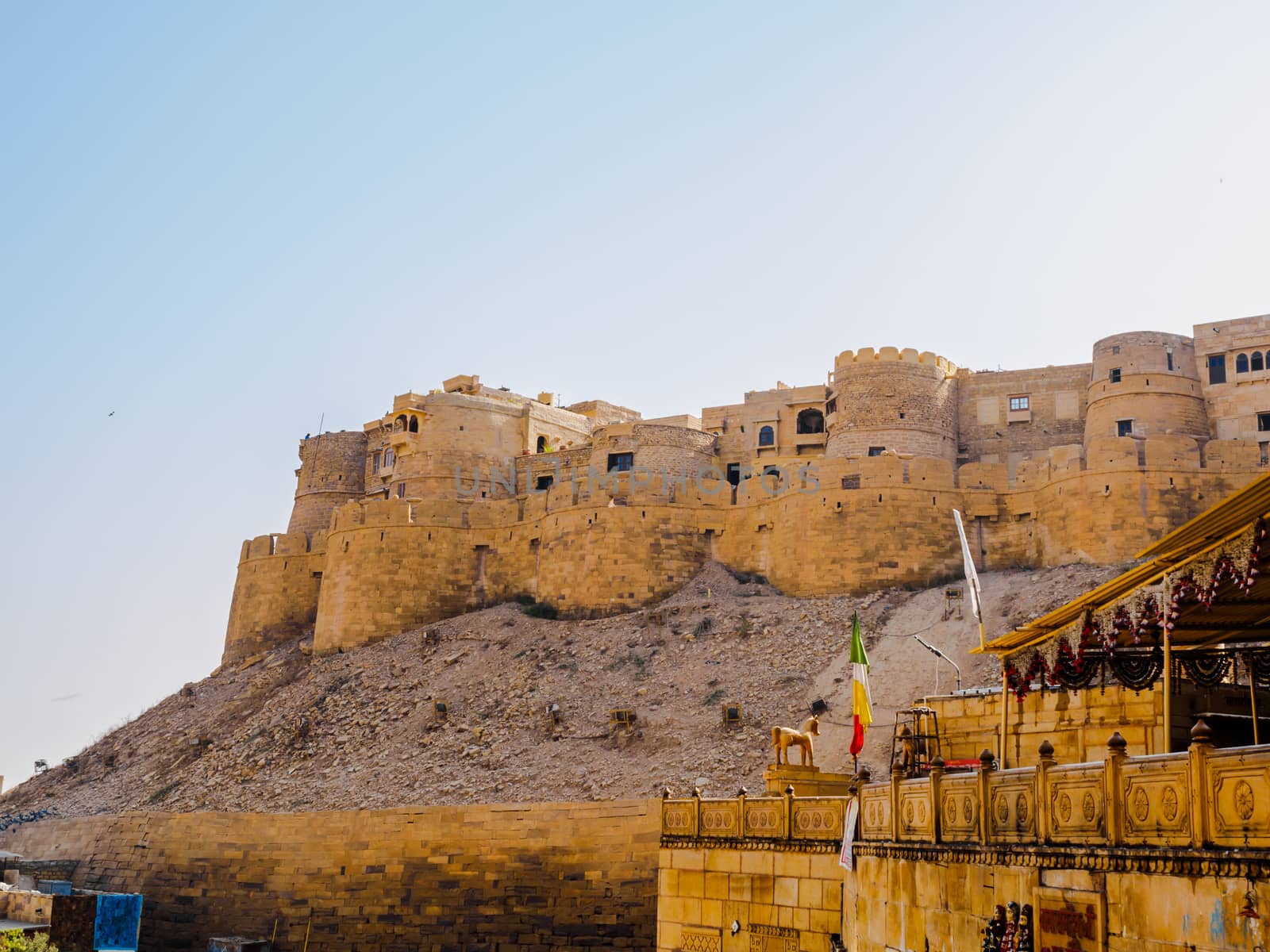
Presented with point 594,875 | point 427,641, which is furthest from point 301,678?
point 594,875

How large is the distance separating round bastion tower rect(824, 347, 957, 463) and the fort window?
6.25m

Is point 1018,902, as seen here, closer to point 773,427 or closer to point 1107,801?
point 1107,801

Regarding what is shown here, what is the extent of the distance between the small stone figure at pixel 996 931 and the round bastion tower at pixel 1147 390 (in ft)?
82.9

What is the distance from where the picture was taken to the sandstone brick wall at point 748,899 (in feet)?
45.9

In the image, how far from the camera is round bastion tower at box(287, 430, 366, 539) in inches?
1736

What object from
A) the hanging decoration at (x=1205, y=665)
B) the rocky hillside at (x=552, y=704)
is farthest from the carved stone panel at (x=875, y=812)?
the rocky hillside at (x=552, y=704)

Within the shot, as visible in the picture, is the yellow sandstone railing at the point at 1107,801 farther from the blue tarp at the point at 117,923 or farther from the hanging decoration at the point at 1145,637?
the blue tarp at the point at 117,923

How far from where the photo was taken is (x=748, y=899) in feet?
48.6

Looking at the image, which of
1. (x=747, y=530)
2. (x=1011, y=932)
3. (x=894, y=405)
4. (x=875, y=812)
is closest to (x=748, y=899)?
(x=875, y=812)

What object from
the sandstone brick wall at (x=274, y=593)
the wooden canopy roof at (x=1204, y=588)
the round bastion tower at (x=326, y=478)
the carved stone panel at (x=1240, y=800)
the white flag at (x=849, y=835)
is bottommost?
the white flag at (x=849, y=835)

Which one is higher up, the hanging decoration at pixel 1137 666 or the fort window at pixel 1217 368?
the fort window at pixel 1217 368

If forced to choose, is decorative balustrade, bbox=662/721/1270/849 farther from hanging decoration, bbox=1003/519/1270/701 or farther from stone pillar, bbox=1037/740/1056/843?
hanging decoration, bbox=1003/519/1270/701

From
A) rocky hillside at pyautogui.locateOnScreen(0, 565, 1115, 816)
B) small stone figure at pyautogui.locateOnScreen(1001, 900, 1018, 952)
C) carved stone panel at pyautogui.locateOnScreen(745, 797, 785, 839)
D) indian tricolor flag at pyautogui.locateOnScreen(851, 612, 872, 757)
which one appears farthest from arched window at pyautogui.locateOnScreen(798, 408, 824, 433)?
small stone figure at pyautogui.locateOnScreen(1001, 900, 1018, 952)

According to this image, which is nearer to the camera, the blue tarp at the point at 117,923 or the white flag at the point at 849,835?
the white flag at the point at 849,835
